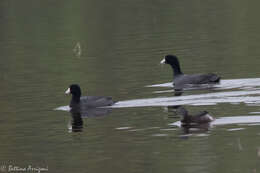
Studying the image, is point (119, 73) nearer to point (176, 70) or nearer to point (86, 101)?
point (176, 70)

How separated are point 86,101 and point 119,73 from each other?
6.40 m

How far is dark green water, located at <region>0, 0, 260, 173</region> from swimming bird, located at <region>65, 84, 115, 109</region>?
638 millimetres

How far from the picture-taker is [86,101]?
1024 inches

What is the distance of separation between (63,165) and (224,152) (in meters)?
3.04

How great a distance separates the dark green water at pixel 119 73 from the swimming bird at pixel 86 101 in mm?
638

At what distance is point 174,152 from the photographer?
17.9 metres

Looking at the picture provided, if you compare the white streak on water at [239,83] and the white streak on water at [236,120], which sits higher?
the white streak on water at [239,83]

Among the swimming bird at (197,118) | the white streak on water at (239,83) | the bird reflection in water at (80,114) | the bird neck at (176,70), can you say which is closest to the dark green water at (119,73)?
the bird reflection in water at (80,114)

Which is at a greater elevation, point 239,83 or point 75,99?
point 239,83

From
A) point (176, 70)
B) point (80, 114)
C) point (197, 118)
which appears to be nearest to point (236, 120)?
point (197, 118)

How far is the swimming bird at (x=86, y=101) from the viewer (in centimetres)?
2550

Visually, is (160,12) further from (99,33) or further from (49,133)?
→ (49,133)

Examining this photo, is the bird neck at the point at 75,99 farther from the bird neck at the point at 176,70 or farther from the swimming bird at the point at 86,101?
the bird neck at the point at 176,70

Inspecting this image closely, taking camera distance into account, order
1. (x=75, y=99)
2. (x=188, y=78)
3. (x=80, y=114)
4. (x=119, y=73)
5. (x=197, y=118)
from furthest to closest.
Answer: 1. (x=119, y=73)
2. (x=188, y=78)
3. (x=75, y=99)
4. (x=80, y=114)
5. (x=197, y=118)
